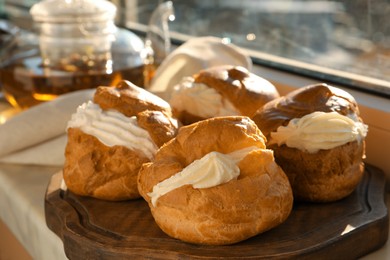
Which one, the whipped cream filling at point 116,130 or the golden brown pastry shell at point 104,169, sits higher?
the whipped cream filling at point 116,130

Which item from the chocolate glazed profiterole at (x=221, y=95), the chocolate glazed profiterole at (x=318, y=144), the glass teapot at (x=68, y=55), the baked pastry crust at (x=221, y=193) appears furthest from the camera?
the glass teapot at (x=68, y=55)

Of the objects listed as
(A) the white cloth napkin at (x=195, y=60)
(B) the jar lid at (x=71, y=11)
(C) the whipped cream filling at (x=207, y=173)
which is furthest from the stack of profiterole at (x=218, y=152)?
(B) the jar lid at (x=71, y=11)

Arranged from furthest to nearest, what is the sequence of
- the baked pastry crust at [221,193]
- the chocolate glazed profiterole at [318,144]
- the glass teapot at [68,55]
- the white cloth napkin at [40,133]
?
1. the glass teapot at [68,55]
2. the white cloth napkin at [40,133]
3. the chocolate glazed profiterole at [318,144]
4. the baked pastry crust at [221,193]

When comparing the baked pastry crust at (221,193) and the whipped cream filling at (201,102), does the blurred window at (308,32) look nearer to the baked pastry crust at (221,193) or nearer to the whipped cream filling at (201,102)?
the whipped cream filling at (201,102)

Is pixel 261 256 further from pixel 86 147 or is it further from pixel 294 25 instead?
pixel 294 25

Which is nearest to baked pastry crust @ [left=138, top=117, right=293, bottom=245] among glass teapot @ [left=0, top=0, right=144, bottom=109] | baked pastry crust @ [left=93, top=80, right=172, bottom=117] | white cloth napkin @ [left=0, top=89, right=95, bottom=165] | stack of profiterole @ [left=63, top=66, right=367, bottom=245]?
stack of profiterole @ [left=63, top=66, right=367, bottom=245]

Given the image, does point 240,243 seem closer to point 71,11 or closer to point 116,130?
point 116,130
